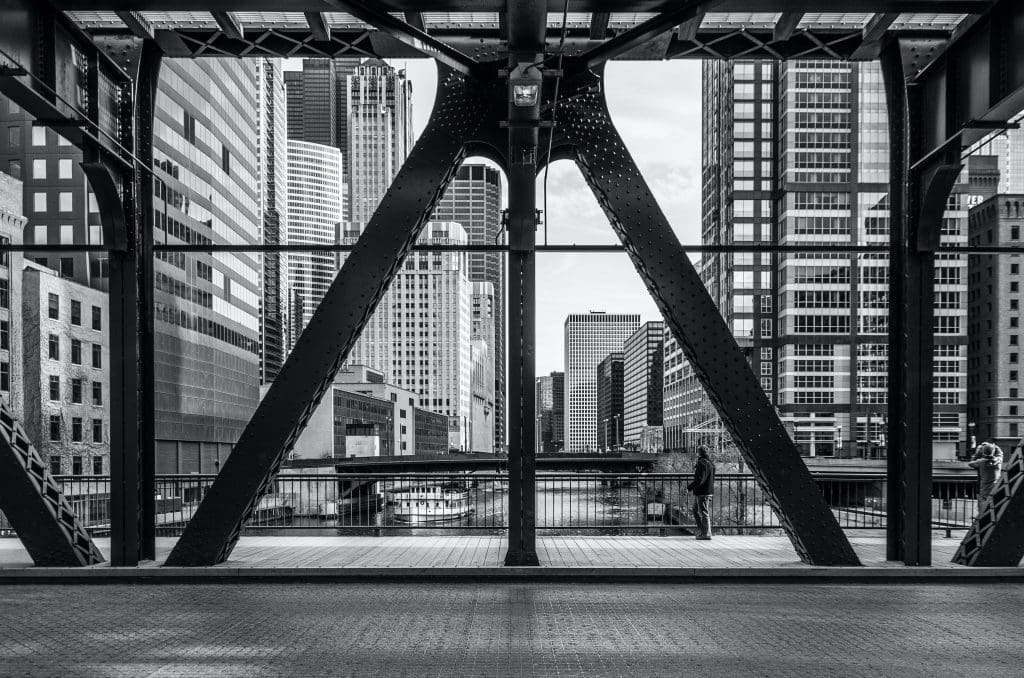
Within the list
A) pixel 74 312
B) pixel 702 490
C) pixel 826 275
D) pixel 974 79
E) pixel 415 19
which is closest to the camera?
pixel 974 79

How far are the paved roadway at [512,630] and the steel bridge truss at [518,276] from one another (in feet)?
3.99

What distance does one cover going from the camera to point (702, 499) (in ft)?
55.0

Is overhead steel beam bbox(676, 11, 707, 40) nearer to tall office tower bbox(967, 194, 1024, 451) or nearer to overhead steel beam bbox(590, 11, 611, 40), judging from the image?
overhead steel beam bbox(590, 11, 611, 40)

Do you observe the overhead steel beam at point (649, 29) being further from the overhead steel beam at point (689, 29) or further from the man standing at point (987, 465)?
the man standing at point (987, 465)

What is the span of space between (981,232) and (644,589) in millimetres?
125873

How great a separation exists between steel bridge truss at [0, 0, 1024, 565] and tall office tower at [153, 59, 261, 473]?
177 feet

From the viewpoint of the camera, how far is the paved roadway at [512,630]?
7574mm

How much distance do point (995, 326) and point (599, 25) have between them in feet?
Answer: 428

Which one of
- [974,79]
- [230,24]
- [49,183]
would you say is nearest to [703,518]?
[974,79]

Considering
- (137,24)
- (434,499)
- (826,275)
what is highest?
(826,275)

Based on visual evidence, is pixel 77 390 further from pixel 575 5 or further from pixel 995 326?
pixel 995 326

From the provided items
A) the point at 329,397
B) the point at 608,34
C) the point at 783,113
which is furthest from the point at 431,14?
the point at 783,113

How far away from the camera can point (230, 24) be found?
1259 centimetres

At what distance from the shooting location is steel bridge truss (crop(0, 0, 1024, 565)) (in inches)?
494
